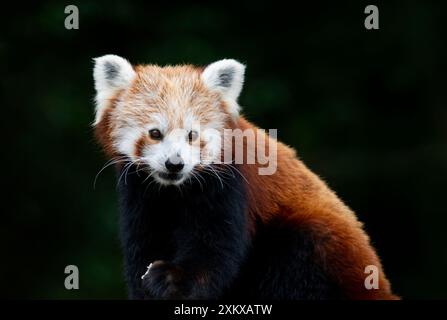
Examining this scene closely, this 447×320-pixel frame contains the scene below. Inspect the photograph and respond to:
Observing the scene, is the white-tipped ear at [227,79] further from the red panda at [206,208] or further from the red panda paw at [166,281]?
the red panda paw at [166,281]

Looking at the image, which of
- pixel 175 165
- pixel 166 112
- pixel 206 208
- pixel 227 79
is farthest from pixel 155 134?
pixel 227 79

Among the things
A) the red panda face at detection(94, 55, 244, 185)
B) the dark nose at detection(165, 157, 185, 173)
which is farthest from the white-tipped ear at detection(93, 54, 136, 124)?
the dark nose at detection(165, 157, 185, 173)

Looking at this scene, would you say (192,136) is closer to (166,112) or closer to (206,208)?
(166,112)

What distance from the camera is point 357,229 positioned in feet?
17.9

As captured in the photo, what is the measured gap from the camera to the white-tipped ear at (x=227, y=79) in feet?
17.2

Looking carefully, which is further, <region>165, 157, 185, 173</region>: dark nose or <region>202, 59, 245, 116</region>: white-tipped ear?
<region>202, 59, 245, 116</region>: white-tipped ear

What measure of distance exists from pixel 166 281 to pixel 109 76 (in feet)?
4.25

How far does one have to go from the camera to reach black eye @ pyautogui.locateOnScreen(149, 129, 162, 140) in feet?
16.1

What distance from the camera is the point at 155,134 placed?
4.91m

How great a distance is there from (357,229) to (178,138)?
1.36 metres

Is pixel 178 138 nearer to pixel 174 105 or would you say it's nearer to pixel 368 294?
pixel 174 105

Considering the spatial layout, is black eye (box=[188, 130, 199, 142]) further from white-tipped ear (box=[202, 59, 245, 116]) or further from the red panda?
white-tipped ear (box=[202, 59, 245, 116])

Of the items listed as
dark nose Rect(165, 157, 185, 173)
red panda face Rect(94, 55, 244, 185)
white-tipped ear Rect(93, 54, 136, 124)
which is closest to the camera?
dark nose Rect(165, 157, 185, 173)

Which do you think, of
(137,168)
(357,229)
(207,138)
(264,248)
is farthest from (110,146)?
(357,229)
